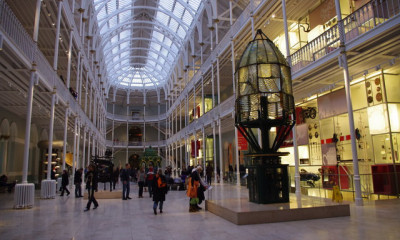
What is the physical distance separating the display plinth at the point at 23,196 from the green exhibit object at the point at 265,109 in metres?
8.04

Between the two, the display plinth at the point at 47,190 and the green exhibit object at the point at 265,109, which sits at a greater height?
the green exhibit object at the point at 265,109

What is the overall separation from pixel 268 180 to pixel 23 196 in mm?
8758

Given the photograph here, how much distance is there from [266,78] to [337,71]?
233 inches

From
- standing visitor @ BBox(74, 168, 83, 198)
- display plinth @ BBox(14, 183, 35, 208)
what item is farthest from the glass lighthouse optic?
standing visitor @ BBox(74, 168, 83, 198)

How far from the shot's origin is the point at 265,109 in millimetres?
8664

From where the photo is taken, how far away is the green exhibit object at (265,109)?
8.33 m

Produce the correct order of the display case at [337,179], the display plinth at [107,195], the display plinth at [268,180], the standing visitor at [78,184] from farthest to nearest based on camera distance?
the standing visitor at [78,184]
the display plinth at [107,195]
the display case at [337,179]
the display plinth at [268,180]

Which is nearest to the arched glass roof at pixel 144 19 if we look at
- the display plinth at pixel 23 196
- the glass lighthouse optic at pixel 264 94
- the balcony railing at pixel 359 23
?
the balcony railing at pixel 359 23

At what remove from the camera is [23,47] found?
10.7 m

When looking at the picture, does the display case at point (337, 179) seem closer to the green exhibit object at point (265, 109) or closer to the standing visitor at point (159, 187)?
the green exhibit object at point (265, 109)

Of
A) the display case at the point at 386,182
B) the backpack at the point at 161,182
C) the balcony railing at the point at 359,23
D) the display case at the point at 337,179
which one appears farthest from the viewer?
the display case at the point at 337,179

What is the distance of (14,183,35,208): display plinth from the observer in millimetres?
10734

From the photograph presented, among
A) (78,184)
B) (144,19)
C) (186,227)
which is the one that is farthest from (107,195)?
(144,19)

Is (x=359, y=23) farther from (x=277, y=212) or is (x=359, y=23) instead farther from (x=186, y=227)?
(x=186, y=227)
